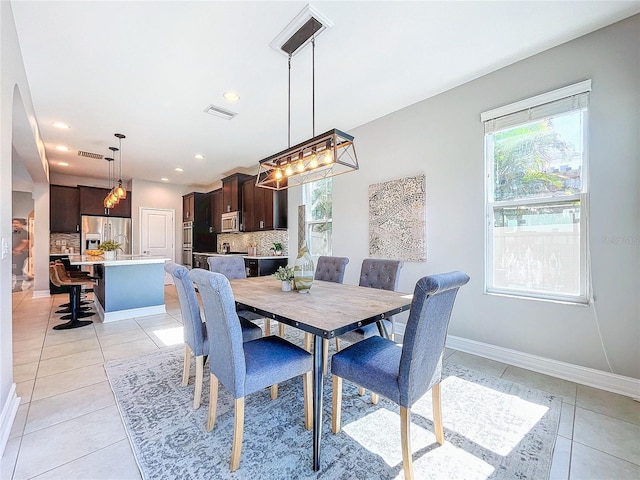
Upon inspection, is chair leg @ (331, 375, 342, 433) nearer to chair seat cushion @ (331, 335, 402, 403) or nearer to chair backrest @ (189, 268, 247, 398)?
chair seat cushion @ (331, 335, 402, 403)

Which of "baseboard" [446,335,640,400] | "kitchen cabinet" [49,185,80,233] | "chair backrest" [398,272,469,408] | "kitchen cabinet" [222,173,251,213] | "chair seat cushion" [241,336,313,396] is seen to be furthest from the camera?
"kitchen cabinet" [49,185,80,233]

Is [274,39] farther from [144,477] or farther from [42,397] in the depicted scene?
[42,397]

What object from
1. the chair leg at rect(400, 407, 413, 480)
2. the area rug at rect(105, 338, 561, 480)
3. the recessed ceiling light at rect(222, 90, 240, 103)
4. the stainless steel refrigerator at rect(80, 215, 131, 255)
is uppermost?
the recessed ceiling light at rect(222, 90, 240, 103)

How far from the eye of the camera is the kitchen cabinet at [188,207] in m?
7.04

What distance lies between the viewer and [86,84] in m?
2.84

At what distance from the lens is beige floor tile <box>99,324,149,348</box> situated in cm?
320

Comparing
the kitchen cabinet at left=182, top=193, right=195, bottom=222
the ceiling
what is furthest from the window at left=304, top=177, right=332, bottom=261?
the kitchen cabinet at left=182, top=193, right=195, bottom=222

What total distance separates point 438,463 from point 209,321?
146 centimetres

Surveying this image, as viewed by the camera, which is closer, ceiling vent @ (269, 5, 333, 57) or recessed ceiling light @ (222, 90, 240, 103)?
ceiling vent @ (269, 5, 333, 57)

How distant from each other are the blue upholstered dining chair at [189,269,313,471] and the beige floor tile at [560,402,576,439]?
1.56 meters

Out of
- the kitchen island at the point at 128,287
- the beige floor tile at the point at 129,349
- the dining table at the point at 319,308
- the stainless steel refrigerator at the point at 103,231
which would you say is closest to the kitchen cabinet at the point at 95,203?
the stainless steel refrigerator at the point at 103,231

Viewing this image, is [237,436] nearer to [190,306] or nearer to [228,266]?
[190,306]

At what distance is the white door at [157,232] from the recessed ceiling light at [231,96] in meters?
5.22

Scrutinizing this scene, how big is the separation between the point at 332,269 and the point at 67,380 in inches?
100
